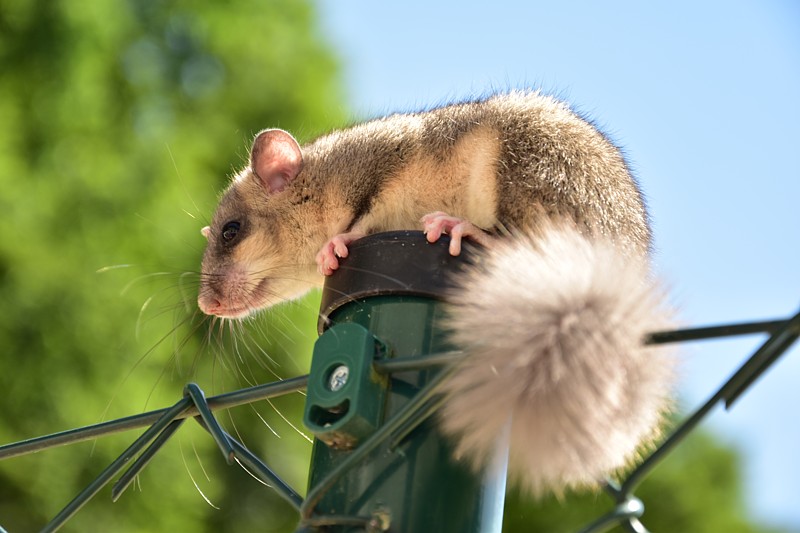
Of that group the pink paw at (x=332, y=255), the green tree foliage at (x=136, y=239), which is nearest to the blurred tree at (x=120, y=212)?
the green tree foliage at (x=136, y=239)

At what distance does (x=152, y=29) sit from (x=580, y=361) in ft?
24.2

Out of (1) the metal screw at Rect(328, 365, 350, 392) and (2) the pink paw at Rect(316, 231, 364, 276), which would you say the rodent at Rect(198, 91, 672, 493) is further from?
(1) the metal screw at Rect(328, 365, 350, 392)

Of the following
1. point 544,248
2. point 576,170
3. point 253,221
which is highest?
point 253,221

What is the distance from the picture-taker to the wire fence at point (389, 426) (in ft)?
3.63

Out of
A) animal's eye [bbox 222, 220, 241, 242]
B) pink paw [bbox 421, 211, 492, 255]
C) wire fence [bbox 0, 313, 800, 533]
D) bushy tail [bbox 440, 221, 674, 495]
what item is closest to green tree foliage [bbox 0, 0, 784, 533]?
animal's eye [bbox 222, 220, 241, 242]

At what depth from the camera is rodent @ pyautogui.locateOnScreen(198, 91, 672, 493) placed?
1.29 metres

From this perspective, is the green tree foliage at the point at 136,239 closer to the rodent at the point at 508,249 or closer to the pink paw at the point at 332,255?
the rodent at the point at 508,249

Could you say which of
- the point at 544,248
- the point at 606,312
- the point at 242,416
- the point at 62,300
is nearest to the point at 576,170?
the point at 544,248

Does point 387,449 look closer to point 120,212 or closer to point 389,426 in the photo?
point 389,426

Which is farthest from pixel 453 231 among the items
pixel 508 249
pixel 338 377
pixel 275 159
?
pixel 275 159

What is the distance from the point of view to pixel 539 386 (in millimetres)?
1281

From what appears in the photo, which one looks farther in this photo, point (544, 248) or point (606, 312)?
point (544, 248)

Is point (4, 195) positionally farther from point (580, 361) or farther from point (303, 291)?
point (580, 361)

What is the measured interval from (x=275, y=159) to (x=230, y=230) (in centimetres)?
30
